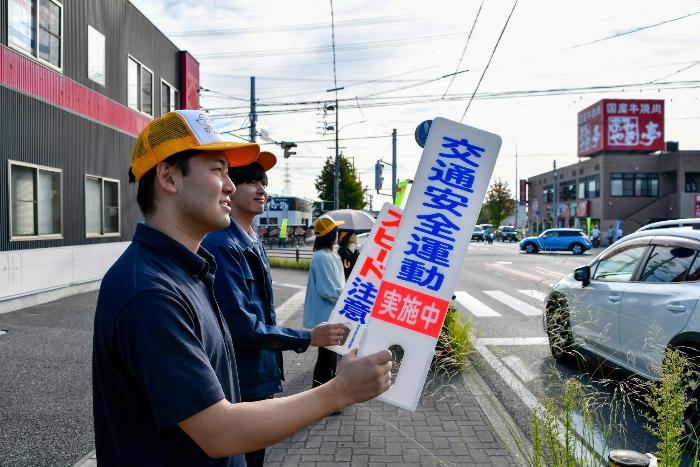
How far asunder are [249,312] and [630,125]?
194ft

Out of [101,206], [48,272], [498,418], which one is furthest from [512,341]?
[101,206]

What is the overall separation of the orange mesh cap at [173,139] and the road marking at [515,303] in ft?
35.2

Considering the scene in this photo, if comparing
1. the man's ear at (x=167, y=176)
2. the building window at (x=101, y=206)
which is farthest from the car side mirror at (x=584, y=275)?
the building window at (x=101, y=206)

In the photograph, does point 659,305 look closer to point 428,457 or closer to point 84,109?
point 428,457

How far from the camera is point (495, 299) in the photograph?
1362 cm

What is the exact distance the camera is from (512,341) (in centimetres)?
849

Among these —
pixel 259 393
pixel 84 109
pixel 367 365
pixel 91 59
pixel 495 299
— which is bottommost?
pixel 495 299

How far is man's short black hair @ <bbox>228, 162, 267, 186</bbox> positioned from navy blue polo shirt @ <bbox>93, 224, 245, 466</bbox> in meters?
1.63

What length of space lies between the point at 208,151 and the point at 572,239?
35.8 metres

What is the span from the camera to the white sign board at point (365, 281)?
360 centimetres

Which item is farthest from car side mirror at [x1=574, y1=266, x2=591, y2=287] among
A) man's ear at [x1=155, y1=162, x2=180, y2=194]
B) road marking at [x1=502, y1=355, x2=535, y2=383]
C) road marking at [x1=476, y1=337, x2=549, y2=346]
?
man's ear at [x1=155, y1=162, x2=180, y2=194]

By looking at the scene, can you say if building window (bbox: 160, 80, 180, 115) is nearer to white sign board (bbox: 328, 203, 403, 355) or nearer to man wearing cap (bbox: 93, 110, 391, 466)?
white sign board (bbox: 328, 203, 403, 355)

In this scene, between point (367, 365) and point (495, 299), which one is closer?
point (367, 365)

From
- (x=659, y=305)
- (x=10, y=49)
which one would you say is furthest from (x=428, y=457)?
(x=10, y=49)
